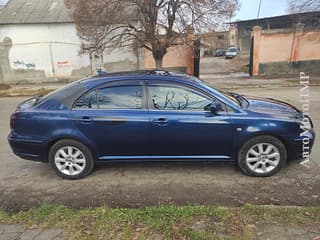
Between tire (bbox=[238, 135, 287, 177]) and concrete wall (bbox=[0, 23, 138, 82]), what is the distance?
16662 mm

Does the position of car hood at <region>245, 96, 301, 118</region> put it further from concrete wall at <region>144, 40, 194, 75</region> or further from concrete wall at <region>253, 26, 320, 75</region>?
concrete wall at <region>253, 26, 320, 75</region>

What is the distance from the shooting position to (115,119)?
436 cm

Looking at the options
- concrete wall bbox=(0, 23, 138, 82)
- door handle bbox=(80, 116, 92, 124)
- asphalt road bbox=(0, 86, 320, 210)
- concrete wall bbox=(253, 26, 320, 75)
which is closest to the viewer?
asphalt road bbox=(0, 86, 320, 210)

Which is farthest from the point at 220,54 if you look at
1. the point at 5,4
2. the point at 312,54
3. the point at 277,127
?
the point at 277,127

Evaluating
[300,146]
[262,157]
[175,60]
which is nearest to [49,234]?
[262,157]

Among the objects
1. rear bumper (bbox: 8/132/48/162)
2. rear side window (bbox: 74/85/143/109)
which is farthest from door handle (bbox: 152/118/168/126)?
rear bumper (bbox: 8/132/48/162)

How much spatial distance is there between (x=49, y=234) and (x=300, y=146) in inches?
132

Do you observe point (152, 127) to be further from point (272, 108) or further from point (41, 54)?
point (41, 54)

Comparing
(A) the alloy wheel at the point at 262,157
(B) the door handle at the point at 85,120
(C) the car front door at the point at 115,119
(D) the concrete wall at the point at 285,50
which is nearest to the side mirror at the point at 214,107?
(A) the alloy wheel at the point at 262,157

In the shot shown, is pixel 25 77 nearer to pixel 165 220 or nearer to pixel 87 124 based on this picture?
pixel 87 124

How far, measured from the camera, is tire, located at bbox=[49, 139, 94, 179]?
4.50 metres

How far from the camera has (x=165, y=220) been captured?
3.22 meters

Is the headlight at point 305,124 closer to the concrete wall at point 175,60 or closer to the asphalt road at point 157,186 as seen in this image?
the asphalt road at point 157,186

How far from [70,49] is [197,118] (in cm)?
1705
